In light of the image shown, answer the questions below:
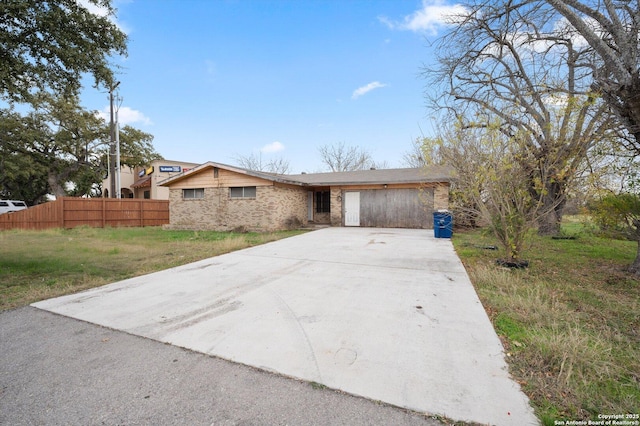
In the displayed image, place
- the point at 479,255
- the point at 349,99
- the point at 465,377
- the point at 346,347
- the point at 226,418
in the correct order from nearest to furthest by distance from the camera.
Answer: the point at 226,418 < the point at 465,377 < the point at 346,347 < the point at 479,255 < the point at 349,99

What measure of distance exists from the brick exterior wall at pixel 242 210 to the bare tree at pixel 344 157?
18.4 meters

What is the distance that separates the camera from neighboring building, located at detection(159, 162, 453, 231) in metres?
13.9

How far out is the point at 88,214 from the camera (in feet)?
55.0

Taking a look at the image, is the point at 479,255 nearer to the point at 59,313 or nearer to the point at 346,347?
the point at 346,347

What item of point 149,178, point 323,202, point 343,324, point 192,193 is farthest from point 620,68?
point 149,178

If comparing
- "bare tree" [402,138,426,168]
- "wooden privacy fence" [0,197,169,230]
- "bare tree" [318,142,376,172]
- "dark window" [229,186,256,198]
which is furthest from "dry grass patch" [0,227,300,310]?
"bare tree" [318,142,376,172]

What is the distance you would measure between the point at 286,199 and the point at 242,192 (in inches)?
90.2

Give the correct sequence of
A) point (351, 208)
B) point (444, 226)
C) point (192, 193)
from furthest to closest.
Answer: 1. point (192, 193)
2. point (351, 208)
3. point (444, 226)

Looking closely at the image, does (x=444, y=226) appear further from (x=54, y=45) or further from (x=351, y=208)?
(x=54, y=45)

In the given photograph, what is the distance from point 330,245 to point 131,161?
88.3 feet

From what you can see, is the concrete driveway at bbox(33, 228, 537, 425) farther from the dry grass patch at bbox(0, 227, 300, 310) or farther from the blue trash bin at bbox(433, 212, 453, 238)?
the blue trash bin at bbox(433, 212, 453, 238)

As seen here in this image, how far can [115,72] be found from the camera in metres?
6.80

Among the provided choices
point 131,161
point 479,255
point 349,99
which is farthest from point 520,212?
→ point 131,161

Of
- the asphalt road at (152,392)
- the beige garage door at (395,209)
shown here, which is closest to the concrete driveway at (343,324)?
the asphalt road at (152,392)
